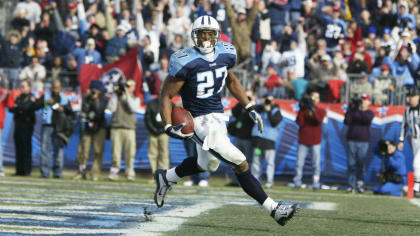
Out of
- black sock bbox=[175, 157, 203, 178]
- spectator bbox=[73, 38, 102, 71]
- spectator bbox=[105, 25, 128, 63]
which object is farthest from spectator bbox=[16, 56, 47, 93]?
black sock bbox=[175, 157, 203, 178]

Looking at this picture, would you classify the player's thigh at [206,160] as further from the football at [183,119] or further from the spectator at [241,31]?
the spectator at [241,31]

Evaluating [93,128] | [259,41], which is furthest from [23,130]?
[259,41]

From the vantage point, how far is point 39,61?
16.2m

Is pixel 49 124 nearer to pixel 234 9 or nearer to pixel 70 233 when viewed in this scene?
pixel 234 9

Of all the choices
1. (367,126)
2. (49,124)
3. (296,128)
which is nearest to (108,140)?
(49,124)

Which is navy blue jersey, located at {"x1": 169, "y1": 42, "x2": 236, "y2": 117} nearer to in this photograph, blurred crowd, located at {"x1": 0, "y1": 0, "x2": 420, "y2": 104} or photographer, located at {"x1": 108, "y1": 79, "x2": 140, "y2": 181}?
Result: photographer, located at {"x1": 108, "y1": 79, "x2": 140, "y2": 181}

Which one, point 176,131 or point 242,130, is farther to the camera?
point 242,130

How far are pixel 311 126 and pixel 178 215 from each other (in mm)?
6679

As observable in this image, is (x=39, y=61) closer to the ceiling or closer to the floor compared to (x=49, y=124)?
closer to the ceiling

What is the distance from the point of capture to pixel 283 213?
629 centimetres

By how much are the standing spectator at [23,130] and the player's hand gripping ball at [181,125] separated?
7829mm

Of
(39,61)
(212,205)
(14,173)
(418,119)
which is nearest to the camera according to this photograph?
(212,205)

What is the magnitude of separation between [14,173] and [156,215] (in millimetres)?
8541

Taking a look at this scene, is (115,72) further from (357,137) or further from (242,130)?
(357,137)
